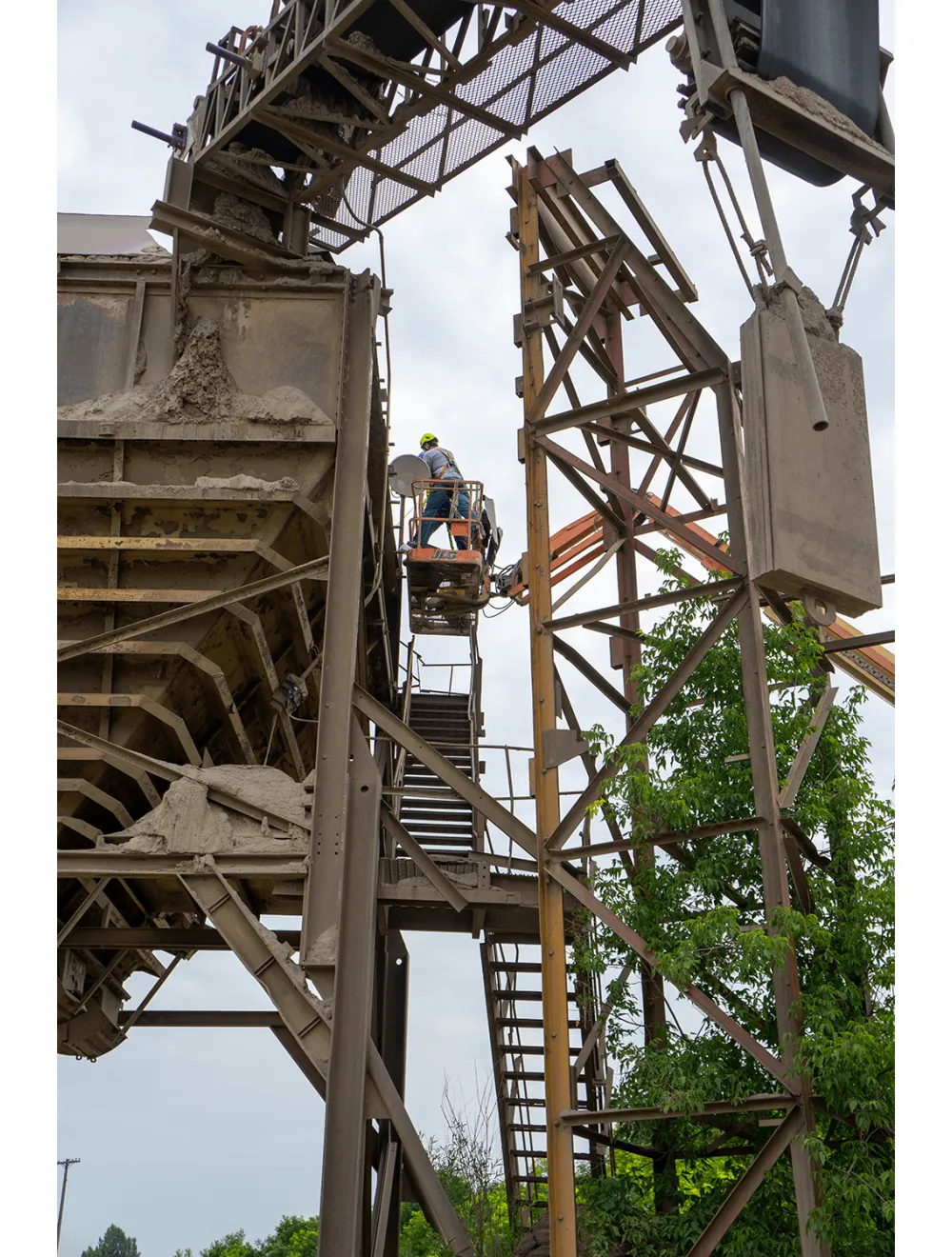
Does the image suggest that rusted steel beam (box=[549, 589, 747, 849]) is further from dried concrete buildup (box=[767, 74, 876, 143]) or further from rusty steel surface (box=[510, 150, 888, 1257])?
dried concrete buildup (box=[767, 74, 876, 143])

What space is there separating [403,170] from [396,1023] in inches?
373

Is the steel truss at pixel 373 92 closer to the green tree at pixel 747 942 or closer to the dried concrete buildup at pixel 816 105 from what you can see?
the dried concrete buildup at pixel 816 105

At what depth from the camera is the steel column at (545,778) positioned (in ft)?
31.4

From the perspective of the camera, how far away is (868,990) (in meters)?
9.27

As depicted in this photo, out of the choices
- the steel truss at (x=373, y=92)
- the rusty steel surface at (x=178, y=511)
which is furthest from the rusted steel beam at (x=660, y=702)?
the steel truss at (x=373, y=92)

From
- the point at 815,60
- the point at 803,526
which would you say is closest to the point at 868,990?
the point at 803,526

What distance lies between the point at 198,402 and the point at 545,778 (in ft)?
17.0

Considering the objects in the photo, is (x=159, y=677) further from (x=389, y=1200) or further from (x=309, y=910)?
(x=389, y=1200)

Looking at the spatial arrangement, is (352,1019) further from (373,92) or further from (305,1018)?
(373,92)

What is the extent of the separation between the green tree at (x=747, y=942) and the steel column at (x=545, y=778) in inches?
15.8

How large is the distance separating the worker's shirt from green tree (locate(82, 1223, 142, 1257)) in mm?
A: 90495

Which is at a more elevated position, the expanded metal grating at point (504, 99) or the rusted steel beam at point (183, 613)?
the expanded metal grating at point (504, 99)

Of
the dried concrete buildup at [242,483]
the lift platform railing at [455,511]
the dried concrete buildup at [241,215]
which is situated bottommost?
the dried concrete buildup at [242,483]

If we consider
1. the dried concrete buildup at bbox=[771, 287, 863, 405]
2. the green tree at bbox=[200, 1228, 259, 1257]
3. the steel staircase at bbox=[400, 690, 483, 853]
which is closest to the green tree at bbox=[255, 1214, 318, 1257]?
the green tree at bbox=[200, 1228, 259, 1257]
